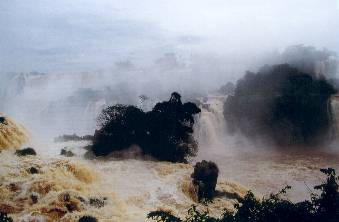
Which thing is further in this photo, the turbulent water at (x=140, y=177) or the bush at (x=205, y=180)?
the bush at (x=205, y=180)

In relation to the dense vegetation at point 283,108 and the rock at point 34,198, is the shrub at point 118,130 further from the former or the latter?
the dense vegetation at point 283,108

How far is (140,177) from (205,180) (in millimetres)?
7512

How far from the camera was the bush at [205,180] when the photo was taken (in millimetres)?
36344

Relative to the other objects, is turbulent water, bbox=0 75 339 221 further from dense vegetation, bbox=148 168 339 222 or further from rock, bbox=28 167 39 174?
dense vegetation, bbox=148 168 339 222

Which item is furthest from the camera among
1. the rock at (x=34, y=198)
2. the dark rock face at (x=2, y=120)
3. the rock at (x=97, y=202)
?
the dark rock face at (x=2, y=120)

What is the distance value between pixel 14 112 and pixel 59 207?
100770mm

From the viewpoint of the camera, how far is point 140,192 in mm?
36062

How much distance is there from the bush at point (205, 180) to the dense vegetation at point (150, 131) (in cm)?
1250

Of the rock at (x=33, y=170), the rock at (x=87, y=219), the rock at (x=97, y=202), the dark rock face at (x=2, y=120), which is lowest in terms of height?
the rock at (x=87, y=219)

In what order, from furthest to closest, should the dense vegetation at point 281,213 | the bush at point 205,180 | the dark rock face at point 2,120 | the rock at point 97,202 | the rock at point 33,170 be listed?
the dark rock face at point 2,120 < the bush at point 205,180 < the rock at point 33,170 < the rock at point 97,202 < the dense vegetation at point 281,213

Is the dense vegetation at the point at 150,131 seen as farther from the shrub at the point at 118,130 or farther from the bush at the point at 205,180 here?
the bush at the point at 205,180

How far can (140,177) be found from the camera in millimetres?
41000

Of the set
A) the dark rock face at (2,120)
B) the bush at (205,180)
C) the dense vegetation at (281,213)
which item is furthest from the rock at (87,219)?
the dark rock face at (2,120)

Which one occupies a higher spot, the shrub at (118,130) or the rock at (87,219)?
the shrub at (118,130)
